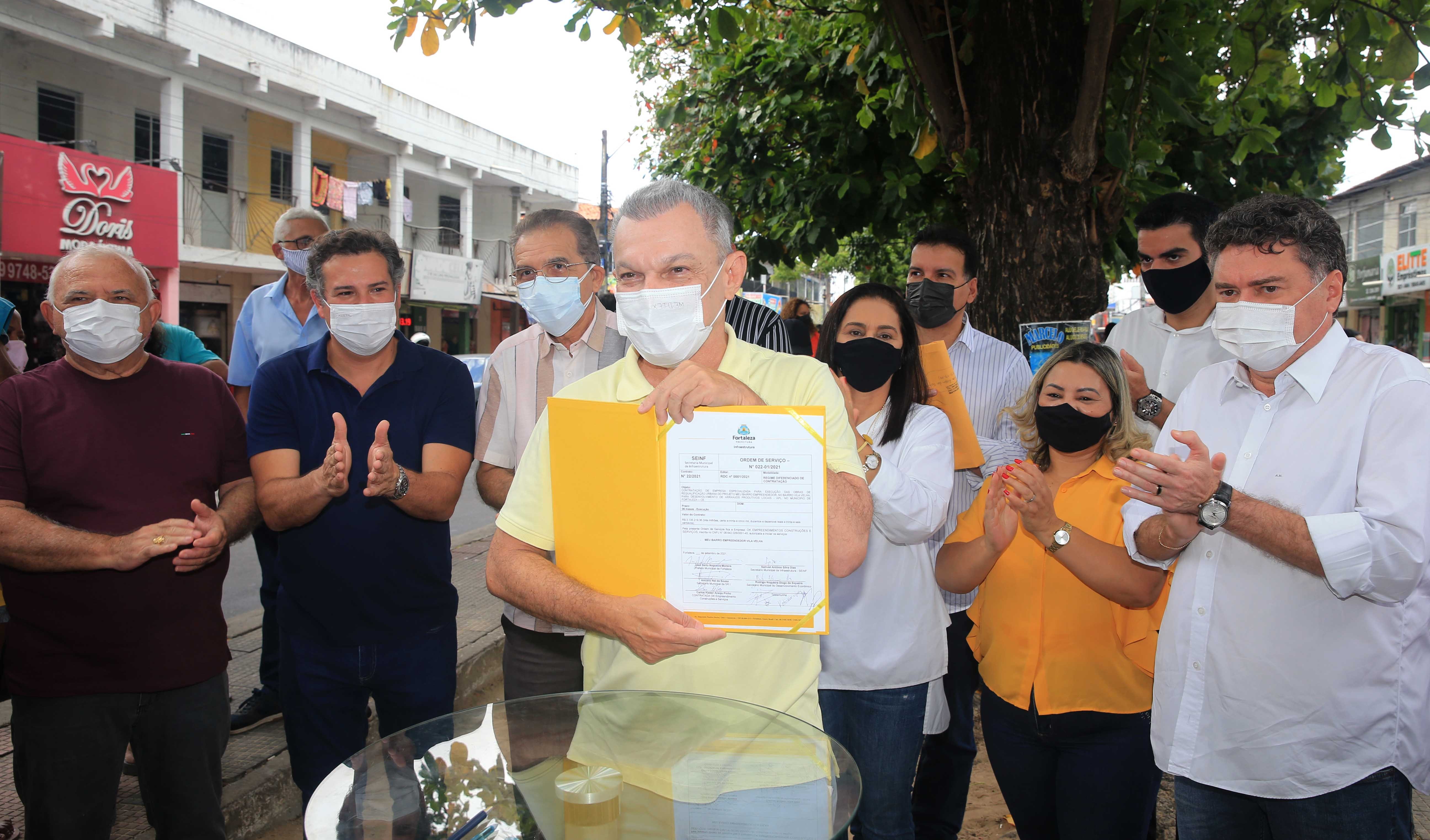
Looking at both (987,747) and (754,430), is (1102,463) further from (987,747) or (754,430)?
(754,430)

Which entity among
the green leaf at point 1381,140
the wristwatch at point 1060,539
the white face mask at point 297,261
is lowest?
the wristwatch at point 1060,539

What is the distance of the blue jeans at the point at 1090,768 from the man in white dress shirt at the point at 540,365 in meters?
1.38

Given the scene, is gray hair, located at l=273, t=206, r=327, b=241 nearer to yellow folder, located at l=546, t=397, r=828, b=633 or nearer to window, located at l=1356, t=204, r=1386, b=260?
yellow folder, located at l=546, t=397, r=828, b=633

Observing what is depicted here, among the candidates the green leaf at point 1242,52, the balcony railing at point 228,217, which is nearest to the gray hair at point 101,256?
the green leaf at point 1242,52

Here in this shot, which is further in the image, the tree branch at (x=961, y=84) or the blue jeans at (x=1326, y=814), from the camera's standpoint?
the tree branch at (x=961, y=84)

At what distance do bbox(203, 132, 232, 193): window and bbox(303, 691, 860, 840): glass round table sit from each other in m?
18.4

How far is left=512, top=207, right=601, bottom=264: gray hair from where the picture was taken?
311cm

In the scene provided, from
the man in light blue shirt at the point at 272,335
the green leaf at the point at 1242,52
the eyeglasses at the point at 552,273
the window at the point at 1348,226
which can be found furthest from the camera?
the window at the point at 1348,226

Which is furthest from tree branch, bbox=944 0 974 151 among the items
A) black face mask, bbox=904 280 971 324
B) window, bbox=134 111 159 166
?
window, bbox=134 111 159 166

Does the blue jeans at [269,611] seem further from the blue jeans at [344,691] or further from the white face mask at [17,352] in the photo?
the white face mask at [17,352]

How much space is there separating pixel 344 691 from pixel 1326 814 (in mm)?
2654

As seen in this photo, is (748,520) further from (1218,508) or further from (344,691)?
(344,691)

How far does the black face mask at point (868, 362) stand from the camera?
2.73 m

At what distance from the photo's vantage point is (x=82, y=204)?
1340cm
